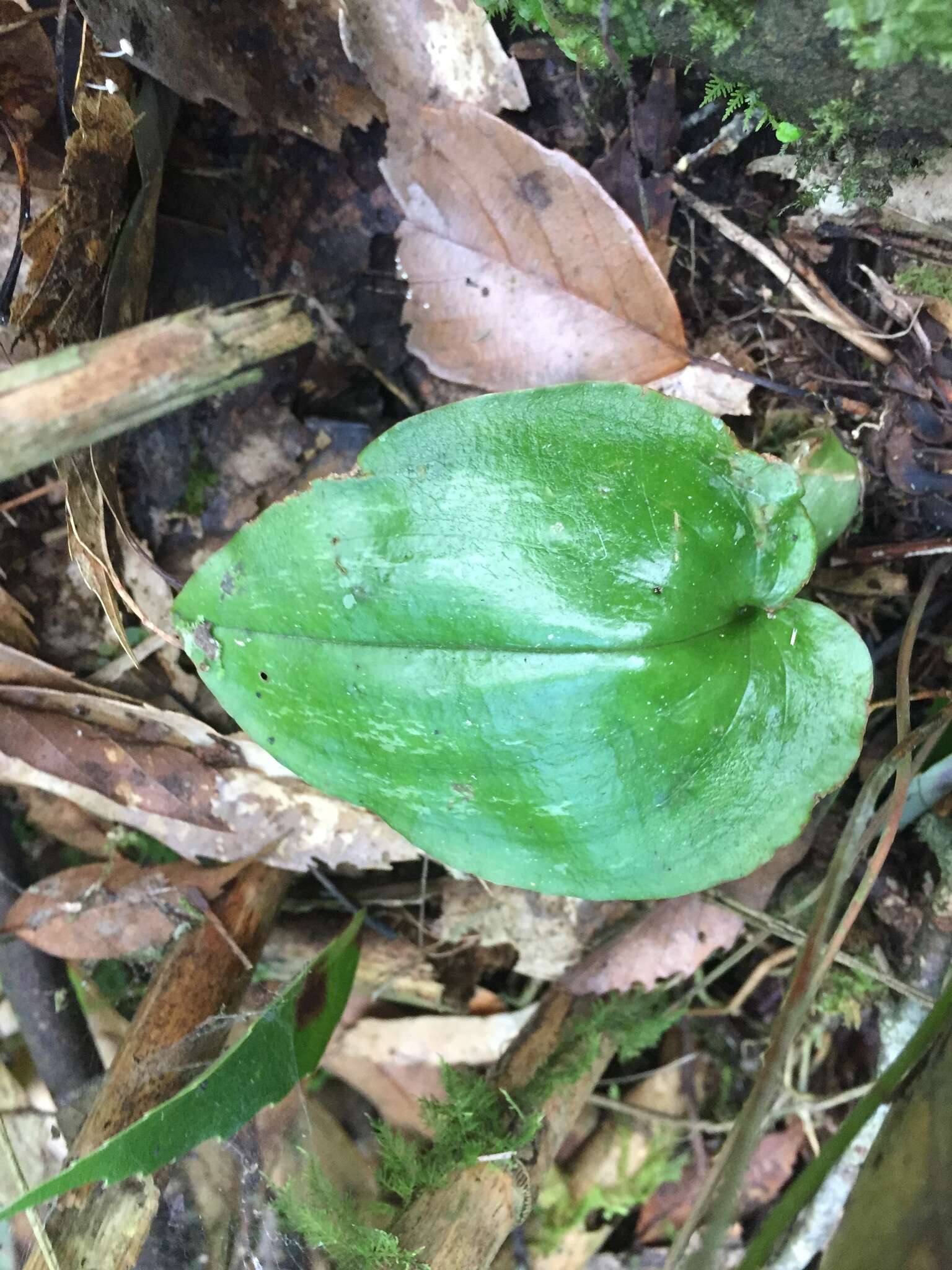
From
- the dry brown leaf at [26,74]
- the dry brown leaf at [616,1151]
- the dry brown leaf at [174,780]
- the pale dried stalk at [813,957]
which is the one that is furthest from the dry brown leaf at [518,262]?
the dry brown leaf at [616,1151]

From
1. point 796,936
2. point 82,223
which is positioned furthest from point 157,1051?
point 82,223

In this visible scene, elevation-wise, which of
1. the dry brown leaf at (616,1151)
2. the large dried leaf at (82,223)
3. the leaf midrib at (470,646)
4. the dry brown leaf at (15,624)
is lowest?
the dry brown leaf at (616,1151)

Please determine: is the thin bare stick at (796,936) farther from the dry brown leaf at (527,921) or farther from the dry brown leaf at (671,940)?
the dry brown leaf at (527,921)

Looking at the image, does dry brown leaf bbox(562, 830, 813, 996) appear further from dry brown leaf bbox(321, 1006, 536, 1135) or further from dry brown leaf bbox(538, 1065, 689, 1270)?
dry brown leaf bbox(538, 1065, 689, 1270)

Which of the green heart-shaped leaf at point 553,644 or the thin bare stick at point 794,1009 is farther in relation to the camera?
the thin bare stick at point 794,1009

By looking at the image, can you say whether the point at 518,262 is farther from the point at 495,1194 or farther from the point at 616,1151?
the point at 616,1151

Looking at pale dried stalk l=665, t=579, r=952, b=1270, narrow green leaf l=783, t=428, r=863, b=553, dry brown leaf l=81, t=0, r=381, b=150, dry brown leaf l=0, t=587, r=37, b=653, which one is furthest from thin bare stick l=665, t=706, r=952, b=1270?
dry brown leaf l=0, t=587, r=37, b=653

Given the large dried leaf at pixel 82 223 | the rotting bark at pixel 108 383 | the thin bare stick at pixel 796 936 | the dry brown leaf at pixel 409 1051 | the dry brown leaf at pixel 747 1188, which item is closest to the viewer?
the rotting bark at pixel 108 383

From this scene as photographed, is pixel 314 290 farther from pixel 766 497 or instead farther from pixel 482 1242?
pixel 482 1242

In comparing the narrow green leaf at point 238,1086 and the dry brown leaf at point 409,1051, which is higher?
the narrow green leaf at point 238,1086
